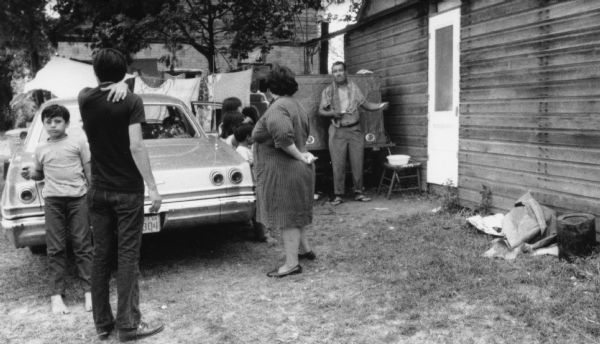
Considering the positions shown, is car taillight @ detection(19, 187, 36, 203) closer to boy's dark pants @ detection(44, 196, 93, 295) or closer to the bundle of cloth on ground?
boy's dark pants @ detection(44, 196, 93, 295)

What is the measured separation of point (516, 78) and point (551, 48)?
599mm

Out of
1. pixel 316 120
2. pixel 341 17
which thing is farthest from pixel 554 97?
pixel 341 17

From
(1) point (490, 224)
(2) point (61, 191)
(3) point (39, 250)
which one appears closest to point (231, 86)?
(3) point (39, 250)

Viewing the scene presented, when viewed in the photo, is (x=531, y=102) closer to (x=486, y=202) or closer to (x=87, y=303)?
(x=486, y=202)

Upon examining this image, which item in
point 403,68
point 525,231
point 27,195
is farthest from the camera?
point 403,68

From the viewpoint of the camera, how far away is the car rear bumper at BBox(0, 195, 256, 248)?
15.1ft

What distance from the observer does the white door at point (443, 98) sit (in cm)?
785

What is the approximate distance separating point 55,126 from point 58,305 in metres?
1.41

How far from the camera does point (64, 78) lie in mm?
13938

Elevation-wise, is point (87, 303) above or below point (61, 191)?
below

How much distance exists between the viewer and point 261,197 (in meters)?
5.06

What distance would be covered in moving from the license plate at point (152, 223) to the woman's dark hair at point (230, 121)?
234cm

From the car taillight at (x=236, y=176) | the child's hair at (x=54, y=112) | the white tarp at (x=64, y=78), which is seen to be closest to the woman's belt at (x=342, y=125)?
the car taillight at (x=236, y=176)

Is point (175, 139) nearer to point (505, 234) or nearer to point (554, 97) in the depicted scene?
point (505, 234)
